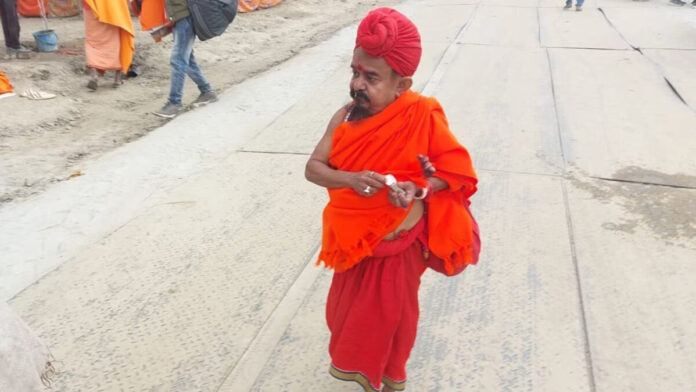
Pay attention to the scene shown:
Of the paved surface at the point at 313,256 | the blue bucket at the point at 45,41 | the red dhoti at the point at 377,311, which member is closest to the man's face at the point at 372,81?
the red dhoti at the point at 377,311

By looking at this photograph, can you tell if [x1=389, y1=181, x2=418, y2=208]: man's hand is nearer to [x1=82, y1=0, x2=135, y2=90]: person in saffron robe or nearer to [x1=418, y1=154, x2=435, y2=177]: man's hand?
[x1=418, y1=154, x2=435, y2=177]: man's hand

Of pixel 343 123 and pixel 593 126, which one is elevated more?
pixel 343 123

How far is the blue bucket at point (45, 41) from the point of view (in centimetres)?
765

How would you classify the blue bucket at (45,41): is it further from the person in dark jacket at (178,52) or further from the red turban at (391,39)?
the red turban at (391,39)

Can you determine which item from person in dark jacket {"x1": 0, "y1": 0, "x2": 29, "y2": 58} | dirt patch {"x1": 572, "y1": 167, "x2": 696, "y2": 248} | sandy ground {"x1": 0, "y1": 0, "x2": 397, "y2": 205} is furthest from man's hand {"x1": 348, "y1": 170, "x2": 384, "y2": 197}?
person in dark jacket {"x1": 0, "y1": 0, "x2": 29, "y2": 58}

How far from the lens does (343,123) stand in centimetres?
198

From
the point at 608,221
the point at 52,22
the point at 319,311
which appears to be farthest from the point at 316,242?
the point at 52,22

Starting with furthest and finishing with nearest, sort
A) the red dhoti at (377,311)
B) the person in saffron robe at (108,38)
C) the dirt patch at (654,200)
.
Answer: the person in saffron robe at (108,38) → the dirt patch at (654,200) → the red dhoti at (377,311)

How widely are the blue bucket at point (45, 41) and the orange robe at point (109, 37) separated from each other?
126 cm

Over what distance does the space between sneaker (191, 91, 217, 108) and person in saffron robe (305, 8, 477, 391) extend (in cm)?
450

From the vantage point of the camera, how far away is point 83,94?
22.1ft

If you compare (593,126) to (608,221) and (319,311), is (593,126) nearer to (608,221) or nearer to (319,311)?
(608,221)

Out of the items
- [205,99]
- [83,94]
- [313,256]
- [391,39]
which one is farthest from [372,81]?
[83,94]

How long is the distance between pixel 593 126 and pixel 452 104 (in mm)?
1373
